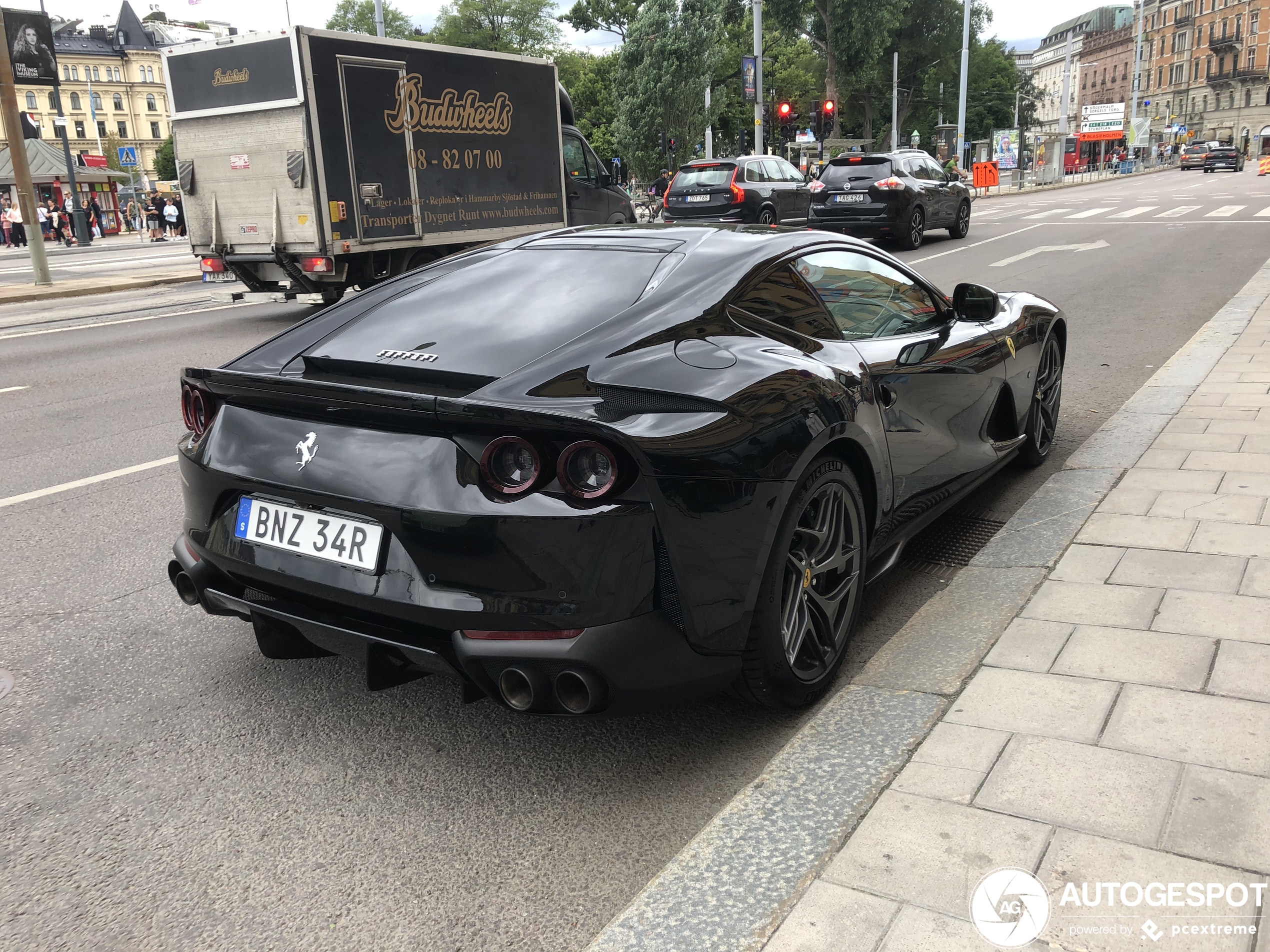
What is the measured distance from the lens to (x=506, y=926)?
2.20 meters

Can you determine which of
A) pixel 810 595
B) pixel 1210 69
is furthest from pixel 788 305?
pixel 1210 69

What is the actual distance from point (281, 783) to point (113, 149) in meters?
115

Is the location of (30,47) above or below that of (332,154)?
above

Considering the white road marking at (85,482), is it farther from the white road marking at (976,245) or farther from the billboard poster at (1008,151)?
the billboard poster at (1008,151)

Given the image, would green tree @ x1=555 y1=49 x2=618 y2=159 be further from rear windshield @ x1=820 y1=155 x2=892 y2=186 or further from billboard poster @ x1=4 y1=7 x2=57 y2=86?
rear windshield @ x1=820 y1=155 x2=892 y2=186

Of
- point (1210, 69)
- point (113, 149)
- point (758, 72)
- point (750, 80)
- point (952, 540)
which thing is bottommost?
point (952, 540)

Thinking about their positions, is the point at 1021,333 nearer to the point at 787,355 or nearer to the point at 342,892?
the point at 787,355

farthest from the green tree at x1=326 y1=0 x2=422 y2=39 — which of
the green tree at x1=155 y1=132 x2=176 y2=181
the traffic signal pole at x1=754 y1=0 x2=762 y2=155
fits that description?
the traffic signal pole at x1=754 y1=0 x2=762 y2=155

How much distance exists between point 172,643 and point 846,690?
7.35ft

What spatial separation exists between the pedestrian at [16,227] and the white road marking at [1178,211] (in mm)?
36843

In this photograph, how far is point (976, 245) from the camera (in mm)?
19406

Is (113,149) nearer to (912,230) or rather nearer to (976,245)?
(912,230)

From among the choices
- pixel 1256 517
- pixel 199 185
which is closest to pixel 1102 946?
pixel 1256 517

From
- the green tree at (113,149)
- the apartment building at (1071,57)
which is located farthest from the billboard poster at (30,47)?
the apartment building at (1071,57)
